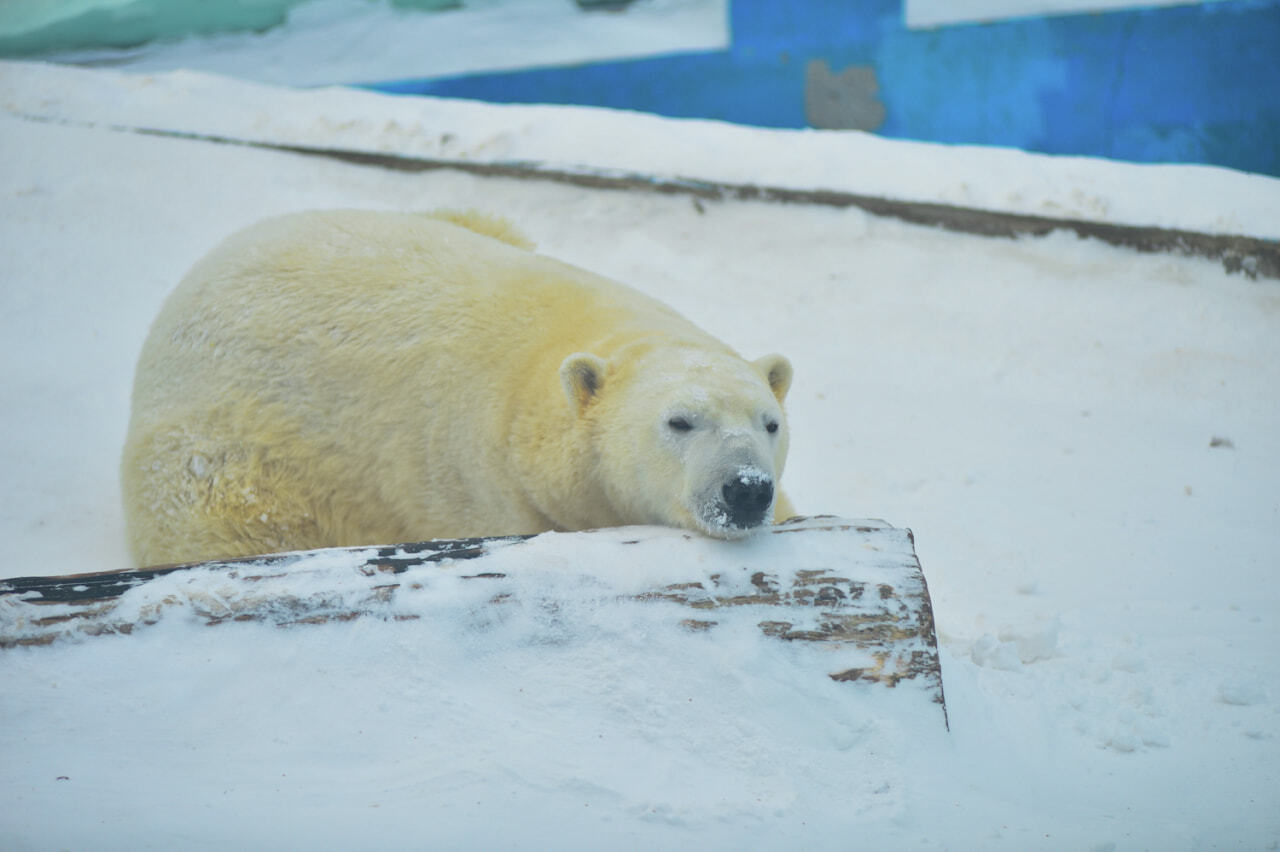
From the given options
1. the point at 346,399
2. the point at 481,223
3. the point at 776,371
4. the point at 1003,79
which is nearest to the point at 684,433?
the point at 776,371

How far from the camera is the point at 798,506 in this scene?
179 inches

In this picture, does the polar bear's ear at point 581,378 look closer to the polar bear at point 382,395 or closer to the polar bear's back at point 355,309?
the polar bear at point 382,395

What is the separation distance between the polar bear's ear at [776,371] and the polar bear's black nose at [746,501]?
0.74 m

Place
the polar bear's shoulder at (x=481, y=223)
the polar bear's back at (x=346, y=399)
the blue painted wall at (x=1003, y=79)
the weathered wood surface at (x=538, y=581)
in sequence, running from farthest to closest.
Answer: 1. the blue painted wall at (x=1003, y=79)
2. the polar bear's shoulder at (x=481, y=223)
3. the polar bear's back at (x=346, y=399)
4. the weathered wood surface at (x=538, y=581)

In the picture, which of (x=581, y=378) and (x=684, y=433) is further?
(x=581, y=378)

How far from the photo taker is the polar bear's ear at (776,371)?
3477 millimetres

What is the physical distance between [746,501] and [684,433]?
0.37m

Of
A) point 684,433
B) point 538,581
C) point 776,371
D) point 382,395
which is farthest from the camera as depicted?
point 382,395

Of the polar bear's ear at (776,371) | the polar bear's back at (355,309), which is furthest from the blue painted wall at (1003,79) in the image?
the polar bear's ear at (776,371)

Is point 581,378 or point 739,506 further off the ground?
point 581,378

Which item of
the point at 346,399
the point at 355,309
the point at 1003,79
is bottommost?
the point at 346,399

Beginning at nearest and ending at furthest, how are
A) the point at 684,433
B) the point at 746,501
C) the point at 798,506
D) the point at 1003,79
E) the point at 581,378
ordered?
the point at 746,501 < the point at 684,433 < the point at 581,378 < the point at 798,506 < the point at 1003,79

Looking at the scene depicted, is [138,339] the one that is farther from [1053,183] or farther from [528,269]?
[1053,183]

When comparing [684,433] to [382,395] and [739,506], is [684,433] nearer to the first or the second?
[739,506]
